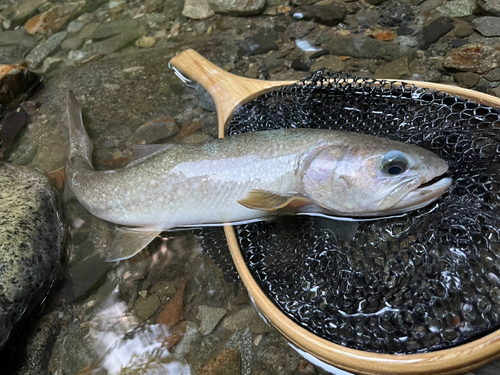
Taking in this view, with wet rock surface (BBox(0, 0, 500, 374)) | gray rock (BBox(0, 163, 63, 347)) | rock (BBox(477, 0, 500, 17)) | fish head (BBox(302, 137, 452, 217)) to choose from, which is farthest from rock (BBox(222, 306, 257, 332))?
rock (BBox(477, 0, 500, 17))

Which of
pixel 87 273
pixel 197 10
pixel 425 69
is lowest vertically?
pixel 87 273

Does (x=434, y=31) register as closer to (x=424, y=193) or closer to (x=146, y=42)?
(x=424, y=193)

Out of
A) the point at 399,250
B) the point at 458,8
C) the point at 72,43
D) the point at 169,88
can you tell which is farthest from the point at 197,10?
the point at 399,250

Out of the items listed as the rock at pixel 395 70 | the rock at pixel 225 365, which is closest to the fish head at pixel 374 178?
the rock at pixel 225 365

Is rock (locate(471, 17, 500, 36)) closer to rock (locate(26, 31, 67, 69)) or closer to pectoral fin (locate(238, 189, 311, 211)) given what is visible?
pectoral fin (locate(238, 189, 311, 211))

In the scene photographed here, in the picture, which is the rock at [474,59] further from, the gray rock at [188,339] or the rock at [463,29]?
the gray rock at [188,339]

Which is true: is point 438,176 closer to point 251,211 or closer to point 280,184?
point 280,184
